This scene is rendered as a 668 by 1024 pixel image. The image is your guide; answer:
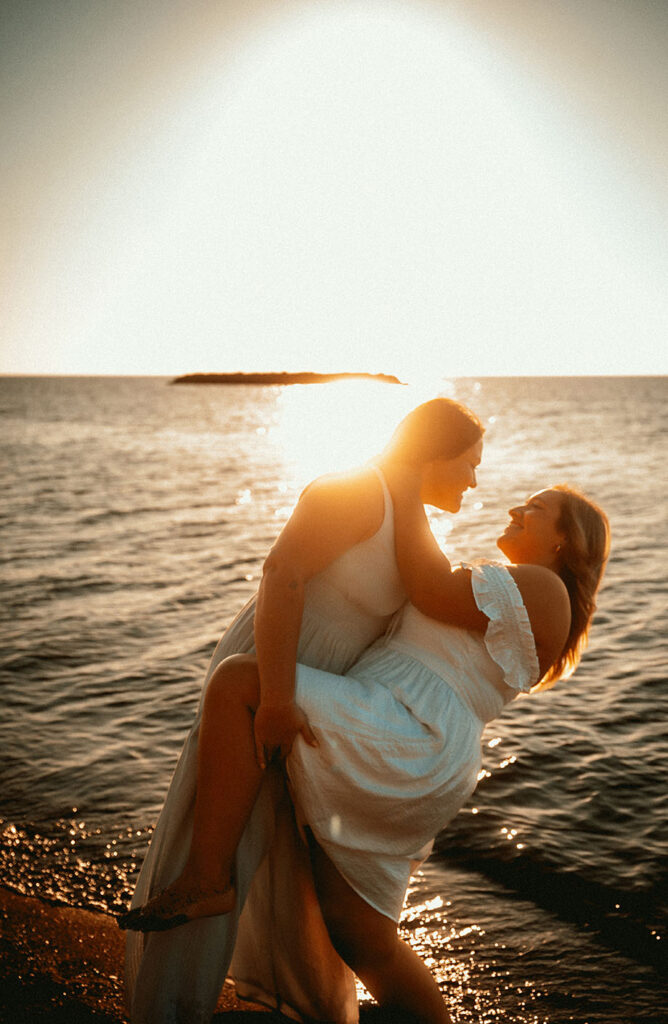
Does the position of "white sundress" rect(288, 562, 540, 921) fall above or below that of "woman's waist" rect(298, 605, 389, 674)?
below

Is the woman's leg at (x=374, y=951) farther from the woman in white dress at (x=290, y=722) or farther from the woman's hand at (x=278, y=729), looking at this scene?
the woman's hand at (x=278, y=729)

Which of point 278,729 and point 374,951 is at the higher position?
point 278,729

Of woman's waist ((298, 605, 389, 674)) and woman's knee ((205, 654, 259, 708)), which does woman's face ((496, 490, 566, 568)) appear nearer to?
woman's waist ((298, 605, 389, 674))

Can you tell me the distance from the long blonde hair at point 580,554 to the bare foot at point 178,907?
1.30 meters

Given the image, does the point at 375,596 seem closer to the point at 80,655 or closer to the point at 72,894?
the point at 72,894

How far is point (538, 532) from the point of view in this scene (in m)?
3.19

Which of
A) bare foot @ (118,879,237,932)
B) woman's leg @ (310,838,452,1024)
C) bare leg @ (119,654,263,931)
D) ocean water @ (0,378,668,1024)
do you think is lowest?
ocean water @ (0,378,668,1024)

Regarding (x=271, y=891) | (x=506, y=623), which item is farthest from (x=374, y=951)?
(x=506, y=623)

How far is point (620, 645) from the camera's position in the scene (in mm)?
9812

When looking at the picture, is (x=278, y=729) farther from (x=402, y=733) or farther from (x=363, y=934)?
(x=363, y=934)

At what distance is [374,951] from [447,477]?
A: 5.00 feet

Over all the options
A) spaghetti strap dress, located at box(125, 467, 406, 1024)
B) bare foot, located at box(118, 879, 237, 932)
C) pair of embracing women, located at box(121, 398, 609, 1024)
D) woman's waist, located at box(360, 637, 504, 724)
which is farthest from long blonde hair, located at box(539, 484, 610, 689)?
bare foot, located at box(118, 879, 237, 932)

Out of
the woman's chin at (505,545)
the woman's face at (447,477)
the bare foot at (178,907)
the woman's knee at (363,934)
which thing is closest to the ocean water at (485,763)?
the woman's knee at (363,934)

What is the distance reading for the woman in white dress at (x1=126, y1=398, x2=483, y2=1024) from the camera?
8.76 feet
